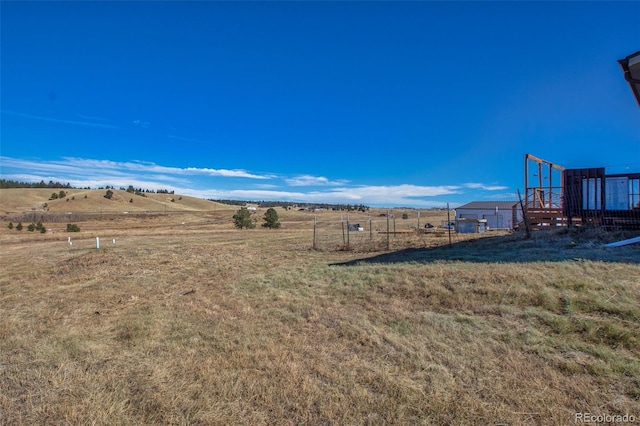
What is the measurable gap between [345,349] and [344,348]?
0.11 ft

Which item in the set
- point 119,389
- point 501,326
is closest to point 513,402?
point 501,326

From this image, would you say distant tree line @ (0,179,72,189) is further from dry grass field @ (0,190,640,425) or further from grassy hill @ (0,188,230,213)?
dry grass field @ (0,190,640,425)

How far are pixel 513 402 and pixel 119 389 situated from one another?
12.6 ft

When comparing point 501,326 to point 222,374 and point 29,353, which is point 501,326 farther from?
point 29,353

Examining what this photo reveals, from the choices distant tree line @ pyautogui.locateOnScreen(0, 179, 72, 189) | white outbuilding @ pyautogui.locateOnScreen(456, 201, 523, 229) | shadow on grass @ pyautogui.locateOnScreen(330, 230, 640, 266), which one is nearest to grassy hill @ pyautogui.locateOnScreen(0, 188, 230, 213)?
distant tree line @ pyautogui.locateOnScreen(0, 179, 72, 189)

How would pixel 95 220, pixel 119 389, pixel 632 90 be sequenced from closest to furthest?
1. pixel 119 389
2. pixel 632 90
3. pixel 95 220

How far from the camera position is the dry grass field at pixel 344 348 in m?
2.98

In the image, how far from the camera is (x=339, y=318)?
5.49m

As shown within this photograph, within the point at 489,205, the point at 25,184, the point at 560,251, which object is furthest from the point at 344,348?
the point at 25,184

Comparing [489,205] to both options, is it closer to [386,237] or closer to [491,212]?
[491,212]

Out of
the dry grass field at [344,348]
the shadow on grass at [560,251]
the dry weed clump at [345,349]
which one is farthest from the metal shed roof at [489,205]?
the dry weed clump at [345,349]

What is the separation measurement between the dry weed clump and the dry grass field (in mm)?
20

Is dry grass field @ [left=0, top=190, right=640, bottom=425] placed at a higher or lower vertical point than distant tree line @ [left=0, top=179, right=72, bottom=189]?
lower

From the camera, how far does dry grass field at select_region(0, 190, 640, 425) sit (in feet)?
9.77
